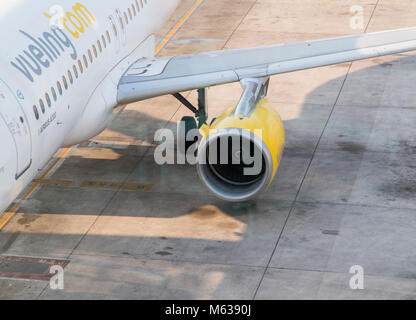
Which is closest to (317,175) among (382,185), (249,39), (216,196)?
(382,185)

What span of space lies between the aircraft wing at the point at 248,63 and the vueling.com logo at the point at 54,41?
5.57ft

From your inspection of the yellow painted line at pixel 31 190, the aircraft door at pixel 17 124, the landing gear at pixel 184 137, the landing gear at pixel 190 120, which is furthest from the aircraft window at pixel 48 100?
the landing gear at pixel 184 137

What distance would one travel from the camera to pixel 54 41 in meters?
16.2

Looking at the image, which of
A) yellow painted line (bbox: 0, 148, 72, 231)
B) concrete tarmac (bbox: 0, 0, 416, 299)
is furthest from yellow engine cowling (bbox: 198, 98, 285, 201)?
yellow painted line (bbox: 0, 148, 72, 231)

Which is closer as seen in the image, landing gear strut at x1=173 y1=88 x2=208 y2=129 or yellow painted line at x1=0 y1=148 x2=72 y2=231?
yellow painted line at x1=0 y1=148 x2=72 y2=231

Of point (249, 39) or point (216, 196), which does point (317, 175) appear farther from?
point (249, 39)

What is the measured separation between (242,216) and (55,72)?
4700 millimetres

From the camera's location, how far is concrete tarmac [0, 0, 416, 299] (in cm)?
1529
